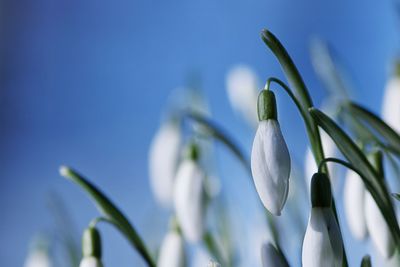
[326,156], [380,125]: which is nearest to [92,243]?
A: [380,125]

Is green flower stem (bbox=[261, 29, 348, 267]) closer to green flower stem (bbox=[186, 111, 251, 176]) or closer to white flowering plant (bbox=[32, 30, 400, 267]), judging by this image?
white flowering plant (bbox=[32, 30, 400, 267])

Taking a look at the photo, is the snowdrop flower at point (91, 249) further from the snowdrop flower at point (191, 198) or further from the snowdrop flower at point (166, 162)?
the snowdrop flower at point (166, 162)

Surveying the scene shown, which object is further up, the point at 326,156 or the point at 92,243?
the point at 326,156

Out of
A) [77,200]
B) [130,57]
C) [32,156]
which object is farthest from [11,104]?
[77,200]

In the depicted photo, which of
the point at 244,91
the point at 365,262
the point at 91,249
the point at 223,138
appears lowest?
the point at 365,262

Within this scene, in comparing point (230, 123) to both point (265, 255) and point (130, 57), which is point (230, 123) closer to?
point (130, 57)

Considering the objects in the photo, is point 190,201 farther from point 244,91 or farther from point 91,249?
point 244,91

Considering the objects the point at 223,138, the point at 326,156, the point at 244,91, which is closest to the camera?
the point at 223,138
